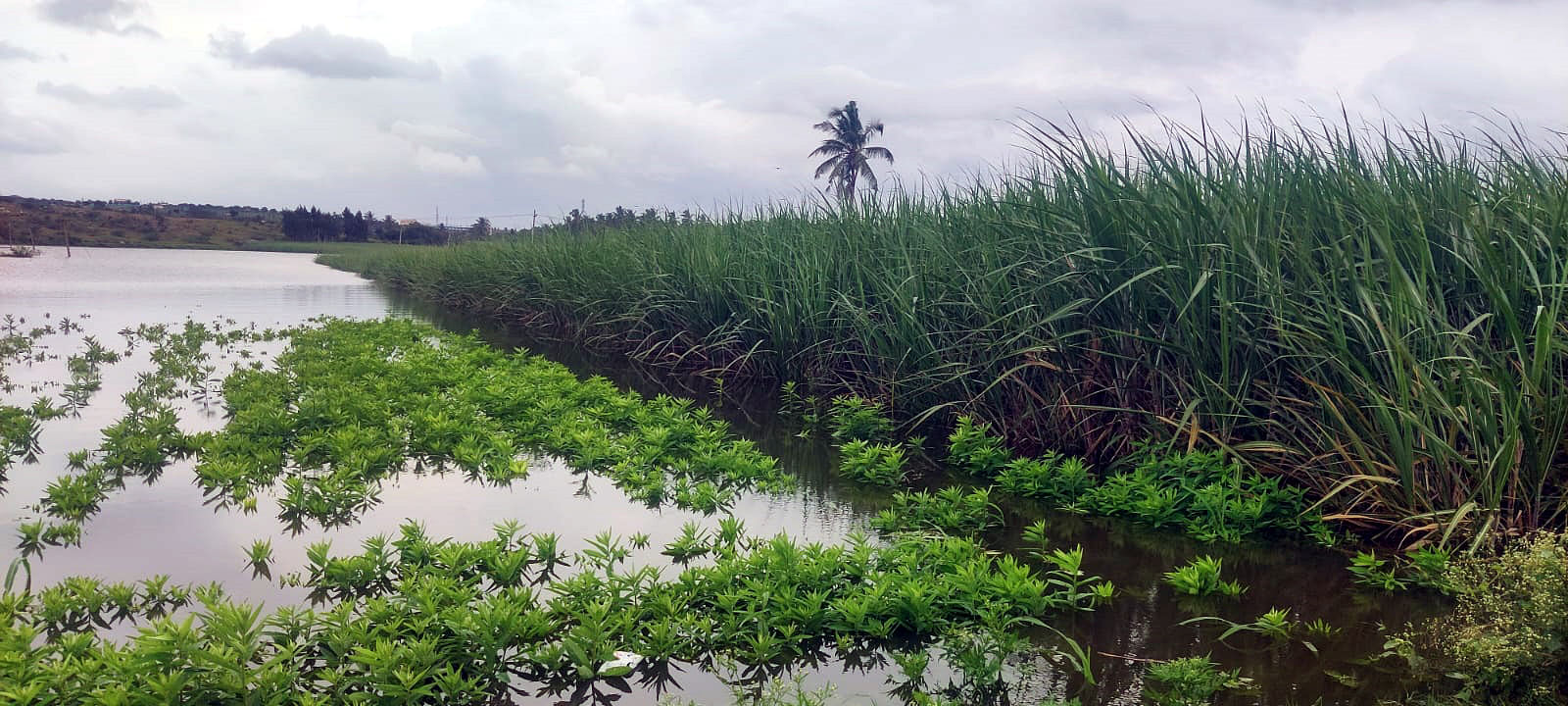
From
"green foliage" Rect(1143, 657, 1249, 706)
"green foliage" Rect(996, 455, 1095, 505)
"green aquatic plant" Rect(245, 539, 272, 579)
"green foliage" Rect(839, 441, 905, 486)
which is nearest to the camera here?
"green foliage" Rect(1143, 657, 1249, 706)

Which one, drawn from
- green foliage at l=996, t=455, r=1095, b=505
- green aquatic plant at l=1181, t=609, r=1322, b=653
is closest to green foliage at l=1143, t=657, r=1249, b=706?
green aquatic plant at l=1181, t=609, r=1322, b=653

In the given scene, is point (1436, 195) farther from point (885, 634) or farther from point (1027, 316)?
point (885, 634)

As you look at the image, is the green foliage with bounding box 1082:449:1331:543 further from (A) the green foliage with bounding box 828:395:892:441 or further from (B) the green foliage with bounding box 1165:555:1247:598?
(A) the green foliage with bounding box 828:395:892:441

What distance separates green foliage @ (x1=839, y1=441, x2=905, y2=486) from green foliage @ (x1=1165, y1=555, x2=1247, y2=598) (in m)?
1.95

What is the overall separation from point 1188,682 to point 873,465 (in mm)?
2868

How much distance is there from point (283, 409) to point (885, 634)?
5.32 metres

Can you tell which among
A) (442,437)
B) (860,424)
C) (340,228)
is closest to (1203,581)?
(860,424)

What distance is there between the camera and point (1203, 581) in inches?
149

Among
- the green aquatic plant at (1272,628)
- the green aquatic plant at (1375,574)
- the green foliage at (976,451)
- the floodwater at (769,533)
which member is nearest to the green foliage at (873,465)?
the floodwater at (769,533)

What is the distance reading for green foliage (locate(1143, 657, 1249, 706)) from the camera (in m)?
2.87

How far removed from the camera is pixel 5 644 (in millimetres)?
2881

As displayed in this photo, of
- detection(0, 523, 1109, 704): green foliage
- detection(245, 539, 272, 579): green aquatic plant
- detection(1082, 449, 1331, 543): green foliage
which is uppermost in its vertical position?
detection(1082, 449, 1331, 543): green foliage

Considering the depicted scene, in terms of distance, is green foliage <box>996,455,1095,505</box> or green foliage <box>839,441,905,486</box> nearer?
green foliage <box>996,455,1095,505</box>

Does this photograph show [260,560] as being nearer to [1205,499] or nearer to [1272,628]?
[1272,628]
